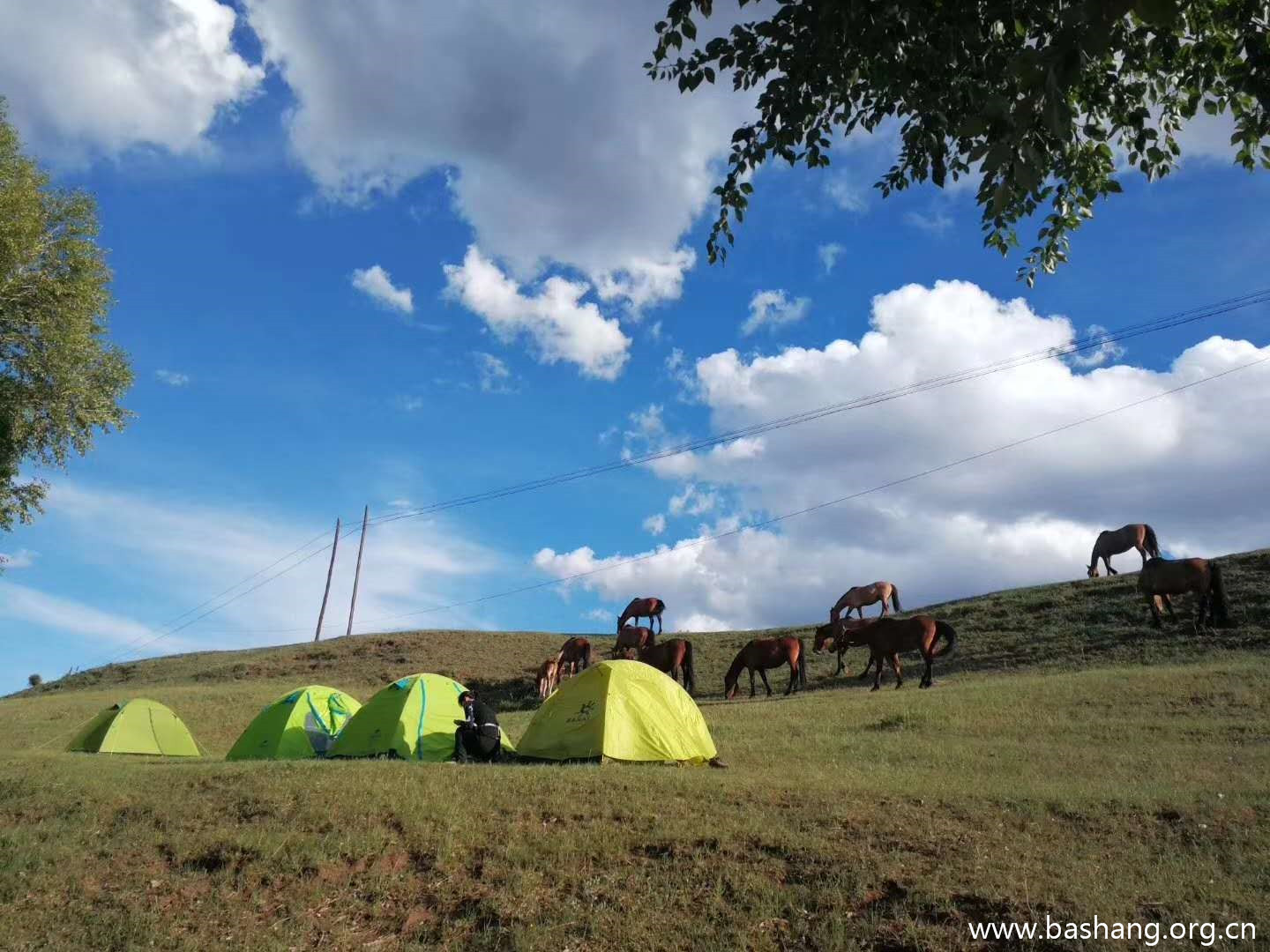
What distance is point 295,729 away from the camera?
57.6 ft

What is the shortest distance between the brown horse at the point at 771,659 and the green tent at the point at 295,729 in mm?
13936

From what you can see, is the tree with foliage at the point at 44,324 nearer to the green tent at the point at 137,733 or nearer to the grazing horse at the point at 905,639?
the green tent at the point at 137,733

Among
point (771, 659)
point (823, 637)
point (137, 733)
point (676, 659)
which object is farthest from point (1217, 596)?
point (137, 733)

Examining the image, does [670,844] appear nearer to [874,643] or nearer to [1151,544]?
[874,643]

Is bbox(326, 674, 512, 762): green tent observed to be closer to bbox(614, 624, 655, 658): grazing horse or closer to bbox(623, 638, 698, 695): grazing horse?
bbox(623, 638, 698, 695): grazing horse

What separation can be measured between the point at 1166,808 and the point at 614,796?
21.8 ft

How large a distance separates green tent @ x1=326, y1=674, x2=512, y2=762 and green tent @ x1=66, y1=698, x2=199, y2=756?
7386 mm

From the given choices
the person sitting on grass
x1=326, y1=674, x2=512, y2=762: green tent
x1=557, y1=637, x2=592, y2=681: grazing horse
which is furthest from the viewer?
x1=557, y1=637, x2=592, y2=681: grazing horse

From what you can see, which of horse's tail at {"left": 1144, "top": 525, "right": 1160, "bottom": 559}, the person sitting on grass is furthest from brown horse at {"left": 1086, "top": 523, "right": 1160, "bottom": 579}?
the person sitting on grass

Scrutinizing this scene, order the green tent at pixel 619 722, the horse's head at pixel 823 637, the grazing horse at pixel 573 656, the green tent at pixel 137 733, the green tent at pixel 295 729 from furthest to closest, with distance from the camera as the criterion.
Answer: the grazing horse at pixel 573 656
the horse's head at pixel 823 637
the green tent at pixel 137 733
the green tent at pixel 295 729
the green tent at pixel 619 722

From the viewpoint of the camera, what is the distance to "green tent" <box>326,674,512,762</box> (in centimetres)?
1539

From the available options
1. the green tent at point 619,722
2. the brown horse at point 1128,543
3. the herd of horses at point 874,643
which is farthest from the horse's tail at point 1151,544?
the green tent at point 619,722

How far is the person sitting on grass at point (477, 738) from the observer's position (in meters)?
14.7

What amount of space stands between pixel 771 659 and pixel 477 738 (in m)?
15.4
